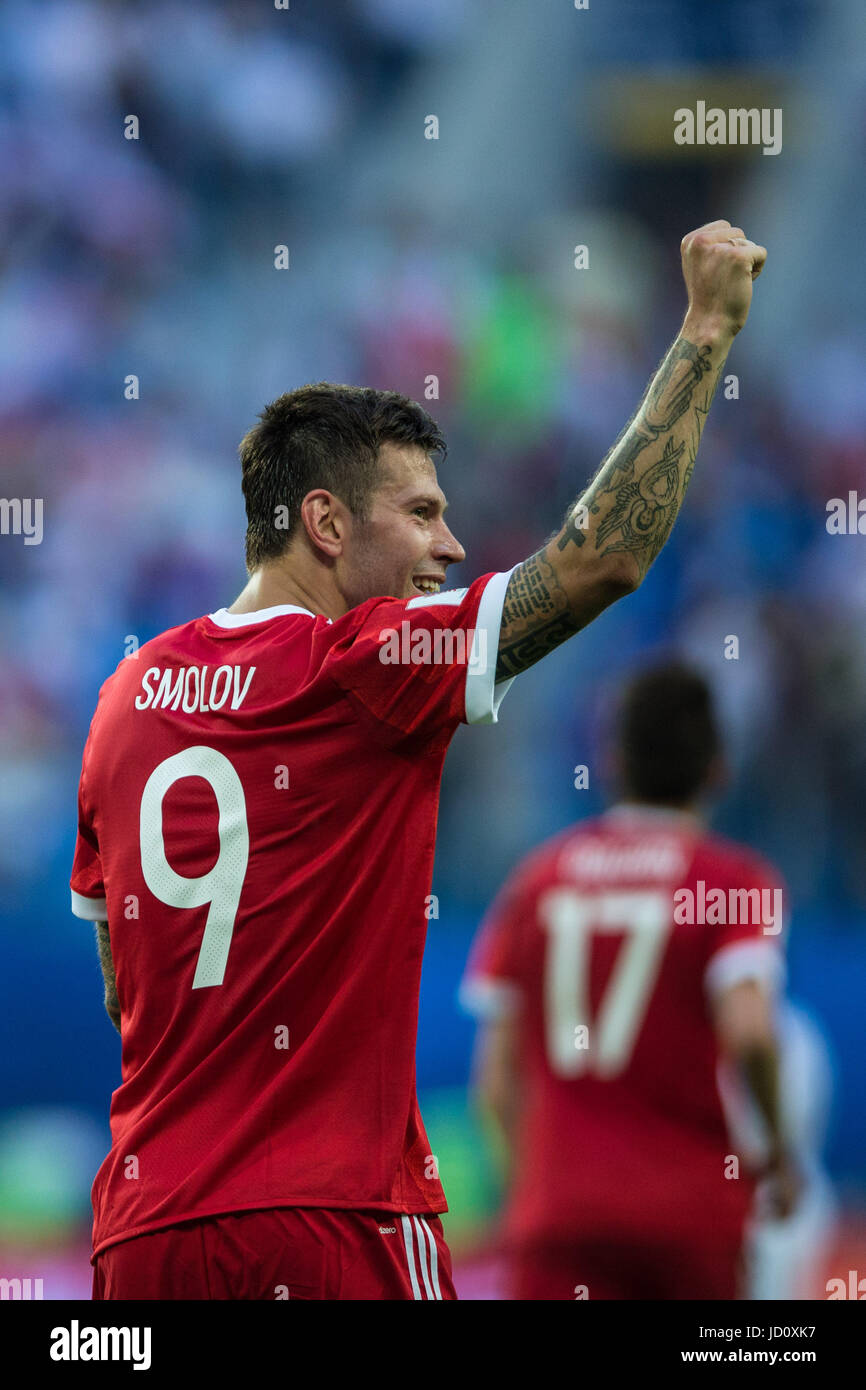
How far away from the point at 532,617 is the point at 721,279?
0.44 metres

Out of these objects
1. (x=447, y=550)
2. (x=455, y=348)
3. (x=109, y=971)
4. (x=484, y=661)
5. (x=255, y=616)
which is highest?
(x=455, y=348)

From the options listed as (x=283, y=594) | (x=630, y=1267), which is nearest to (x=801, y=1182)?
(x=630, y=1267)

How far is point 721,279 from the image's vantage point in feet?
5.75

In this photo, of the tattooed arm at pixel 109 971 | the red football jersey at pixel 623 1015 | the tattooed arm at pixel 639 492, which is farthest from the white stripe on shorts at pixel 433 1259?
the red football jersey at pixel 623 1015

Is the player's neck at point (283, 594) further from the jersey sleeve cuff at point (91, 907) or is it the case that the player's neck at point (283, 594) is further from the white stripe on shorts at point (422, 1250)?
the white stripe on shorts at point (422, 1250)

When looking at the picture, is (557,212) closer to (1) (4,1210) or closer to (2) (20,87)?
(2) (20,87)

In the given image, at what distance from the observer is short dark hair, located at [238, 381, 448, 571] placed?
2.11m

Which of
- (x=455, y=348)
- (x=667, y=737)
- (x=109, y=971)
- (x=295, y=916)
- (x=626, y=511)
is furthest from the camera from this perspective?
(x=455, y=348)

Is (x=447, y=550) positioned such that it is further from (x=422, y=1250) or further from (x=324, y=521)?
(x=422, y=1250)

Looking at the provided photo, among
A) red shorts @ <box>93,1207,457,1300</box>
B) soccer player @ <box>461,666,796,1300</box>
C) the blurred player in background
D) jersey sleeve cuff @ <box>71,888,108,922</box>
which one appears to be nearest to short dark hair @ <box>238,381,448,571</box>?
jersey sleeve cuff @ <box>71,888,108,922</box>

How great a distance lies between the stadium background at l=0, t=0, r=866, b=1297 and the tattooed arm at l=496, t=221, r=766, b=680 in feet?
12.8

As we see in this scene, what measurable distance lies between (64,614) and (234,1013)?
4.52 metres

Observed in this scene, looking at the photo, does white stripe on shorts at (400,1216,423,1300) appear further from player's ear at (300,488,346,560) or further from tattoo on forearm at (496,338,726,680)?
player's ear at (300,488,346,560)

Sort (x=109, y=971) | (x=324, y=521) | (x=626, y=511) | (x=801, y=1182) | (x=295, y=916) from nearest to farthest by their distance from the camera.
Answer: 1. (x=626, y=511)
2. (x=295, y=916)
3. (x=324, y=521)
4. (x=109, y=971)
5. (x=801, y=1182)
